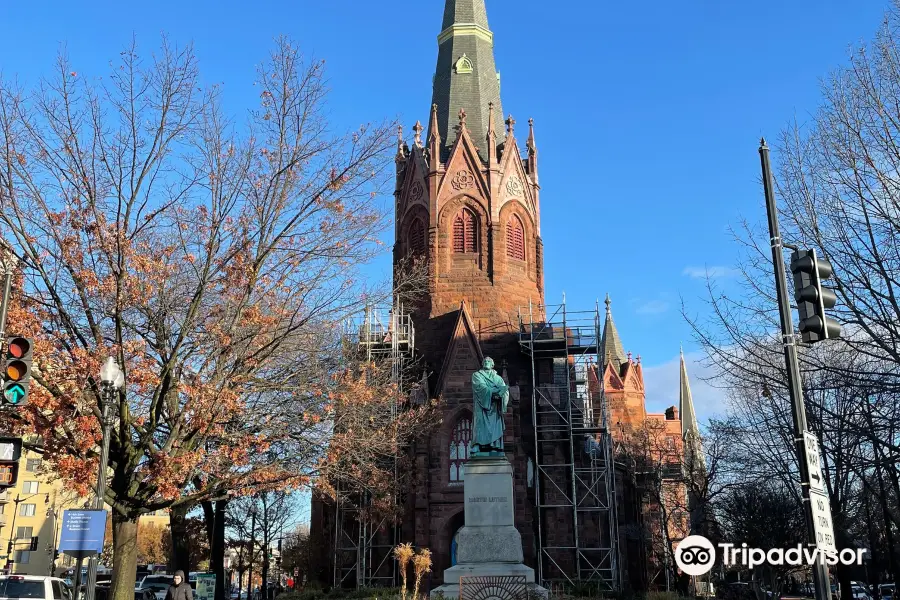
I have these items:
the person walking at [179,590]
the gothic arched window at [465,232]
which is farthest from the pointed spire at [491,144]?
the person walking at [179,590]

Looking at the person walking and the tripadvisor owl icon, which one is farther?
the person walking

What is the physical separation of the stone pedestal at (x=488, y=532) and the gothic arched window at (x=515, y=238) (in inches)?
667

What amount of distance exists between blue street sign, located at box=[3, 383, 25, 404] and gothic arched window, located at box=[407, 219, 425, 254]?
26510 mm

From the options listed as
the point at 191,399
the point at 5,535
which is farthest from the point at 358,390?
the point at 5,535

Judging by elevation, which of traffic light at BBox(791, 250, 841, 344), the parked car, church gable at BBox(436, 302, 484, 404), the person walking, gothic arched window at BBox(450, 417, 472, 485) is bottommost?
the parked car

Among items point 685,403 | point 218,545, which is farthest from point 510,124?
point 685,403

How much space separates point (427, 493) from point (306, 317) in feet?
51.4

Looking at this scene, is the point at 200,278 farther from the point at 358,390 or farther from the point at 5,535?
the point at 5,535

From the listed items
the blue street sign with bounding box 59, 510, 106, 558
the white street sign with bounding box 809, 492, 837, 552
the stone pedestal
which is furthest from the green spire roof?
the white street sign with bounding box 809, 492, 837, 552

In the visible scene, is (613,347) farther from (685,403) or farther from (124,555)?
(124,555)

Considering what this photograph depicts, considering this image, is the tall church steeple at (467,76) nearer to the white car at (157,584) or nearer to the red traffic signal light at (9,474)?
the white car at (157,584)

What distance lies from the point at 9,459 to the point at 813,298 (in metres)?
9.85

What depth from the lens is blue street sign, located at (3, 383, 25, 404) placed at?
10.9 metres

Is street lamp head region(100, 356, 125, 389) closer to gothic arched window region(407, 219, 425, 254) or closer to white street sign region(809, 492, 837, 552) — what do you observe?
white street sign region(809, 492, 837, 552)
